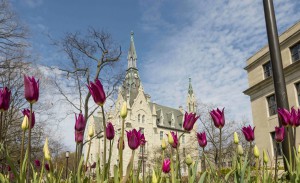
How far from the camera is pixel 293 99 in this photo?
71.4 ft

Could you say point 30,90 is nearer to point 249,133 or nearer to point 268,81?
point 249,133

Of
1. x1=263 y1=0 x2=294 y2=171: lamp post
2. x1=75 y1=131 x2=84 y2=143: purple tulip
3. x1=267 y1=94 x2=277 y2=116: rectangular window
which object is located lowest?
x1=75 y1=131 x2=84 y2=143: purple tulip

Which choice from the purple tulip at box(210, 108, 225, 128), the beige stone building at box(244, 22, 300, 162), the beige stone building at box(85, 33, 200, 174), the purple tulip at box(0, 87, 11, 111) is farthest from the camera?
the beige stone building at box(85, 33, 200, 174)

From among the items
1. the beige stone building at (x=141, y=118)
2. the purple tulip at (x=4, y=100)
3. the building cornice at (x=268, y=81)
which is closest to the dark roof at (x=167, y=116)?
the beige stone building at (x=141, y=118)

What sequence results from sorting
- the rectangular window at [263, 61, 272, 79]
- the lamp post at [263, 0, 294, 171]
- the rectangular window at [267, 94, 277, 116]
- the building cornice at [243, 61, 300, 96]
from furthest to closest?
the rectangular window at [263, 61, 272, 79] → the rectangular window at [267, 94, 277, 116] → the building cornice at [243, 61, 300, 96] → the lamp post at [263, 0, 294, 171]

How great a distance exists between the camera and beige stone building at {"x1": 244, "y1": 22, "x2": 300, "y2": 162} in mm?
21875

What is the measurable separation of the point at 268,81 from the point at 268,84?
1.05ft

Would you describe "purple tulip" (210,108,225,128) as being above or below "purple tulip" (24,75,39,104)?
below

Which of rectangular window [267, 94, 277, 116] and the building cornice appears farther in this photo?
rectangular window [267, 94, 277, 116]

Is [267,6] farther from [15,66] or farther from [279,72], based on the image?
[15,66]

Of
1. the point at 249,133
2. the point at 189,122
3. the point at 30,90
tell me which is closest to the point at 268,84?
the point at 249,133

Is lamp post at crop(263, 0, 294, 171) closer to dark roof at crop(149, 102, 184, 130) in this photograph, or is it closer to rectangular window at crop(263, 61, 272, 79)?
rectangular window at crop(263, 61, 272, 79)

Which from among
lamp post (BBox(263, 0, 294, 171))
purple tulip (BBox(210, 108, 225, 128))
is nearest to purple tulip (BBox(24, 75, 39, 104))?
purple tulip (BBox(210, 108, 225, 128))

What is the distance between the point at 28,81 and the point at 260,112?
2641cm
